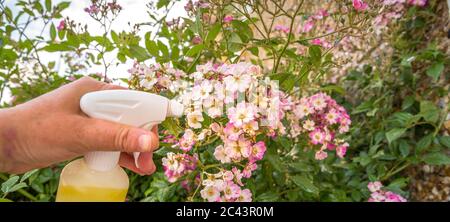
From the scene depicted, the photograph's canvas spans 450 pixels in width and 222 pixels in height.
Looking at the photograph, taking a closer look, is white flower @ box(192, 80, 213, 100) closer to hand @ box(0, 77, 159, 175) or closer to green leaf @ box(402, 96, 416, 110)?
hand @ box(0, 77, 159, 175)

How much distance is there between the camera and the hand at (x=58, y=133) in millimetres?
589

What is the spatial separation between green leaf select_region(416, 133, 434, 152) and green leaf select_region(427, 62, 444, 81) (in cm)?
20

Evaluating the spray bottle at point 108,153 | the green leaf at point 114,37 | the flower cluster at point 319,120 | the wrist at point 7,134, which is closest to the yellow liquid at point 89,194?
the spray bottle at point 108,153

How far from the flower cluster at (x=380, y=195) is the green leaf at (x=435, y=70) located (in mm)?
435

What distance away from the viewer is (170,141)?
1044mm

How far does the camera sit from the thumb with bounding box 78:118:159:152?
1.92ft

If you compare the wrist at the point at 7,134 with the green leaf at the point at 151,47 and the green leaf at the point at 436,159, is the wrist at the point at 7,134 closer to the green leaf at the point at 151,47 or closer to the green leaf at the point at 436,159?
the green leaf at the point at 151,47

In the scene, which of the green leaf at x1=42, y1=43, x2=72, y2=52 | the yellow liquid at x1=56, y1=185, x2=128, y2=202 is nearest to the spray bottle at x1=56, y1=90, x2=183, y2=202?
the yellow liquid at x1=56, y1=185, x2=128, y2=202

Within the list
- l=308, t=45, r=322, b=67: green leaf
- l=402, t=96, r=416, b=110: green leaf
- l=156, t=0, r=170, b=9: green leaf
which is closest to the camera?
l=308, t=45, r=322, b=67: green leaf

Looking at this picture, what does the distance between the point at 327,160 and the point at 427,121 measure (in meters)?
0.36
